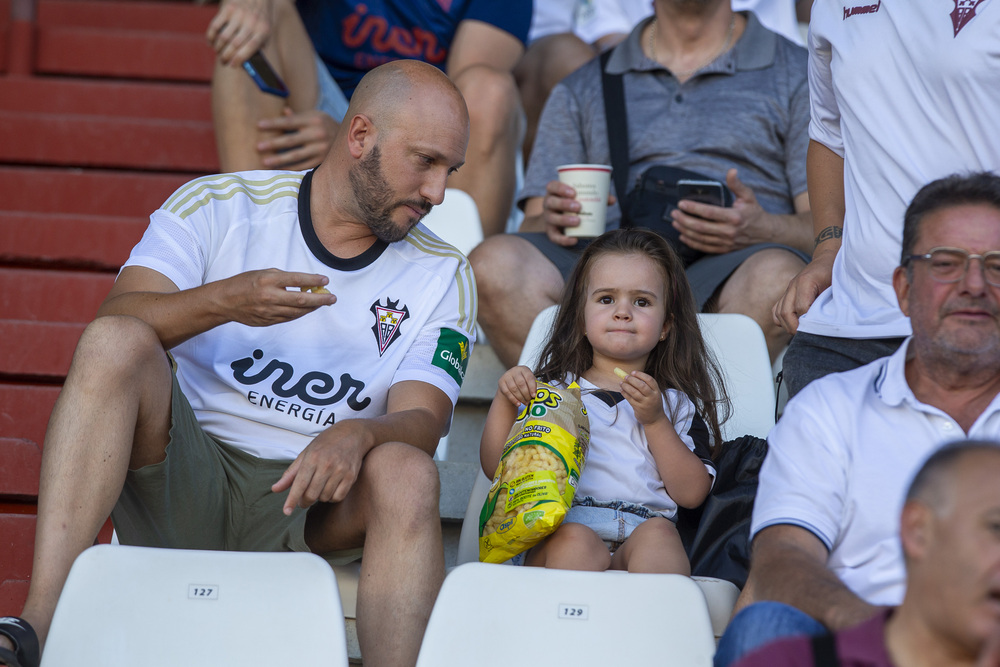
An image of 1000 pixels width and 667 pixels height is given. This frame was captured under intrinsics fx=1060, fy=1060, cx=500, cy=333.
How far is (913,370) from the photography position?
1.63m

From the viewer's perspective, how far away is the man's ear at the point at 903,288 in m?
1.63

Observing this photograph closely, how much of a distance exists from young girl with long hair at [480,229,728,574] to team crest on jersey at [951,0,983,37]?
2.39ft

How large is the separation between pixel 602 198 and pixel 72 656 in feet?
5.60

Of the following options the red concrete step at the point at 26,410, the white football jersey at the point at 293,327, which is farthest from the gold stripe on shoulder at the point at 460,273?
the red concrete step at the point at 26,410

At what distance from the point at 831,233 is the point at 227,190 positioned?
1.27 meters

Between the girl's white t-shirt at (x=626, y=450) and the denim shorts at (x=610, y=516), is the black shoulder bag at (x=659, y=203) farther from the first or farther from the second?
the denim shorts at (x=610, y=516)

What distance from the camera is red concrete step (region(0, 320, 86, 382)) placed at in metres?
2.87

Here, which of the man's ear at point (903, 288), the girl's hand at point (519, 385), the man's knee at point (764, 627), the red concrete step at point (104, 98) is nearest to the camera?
the man's knee at point (764, 627)

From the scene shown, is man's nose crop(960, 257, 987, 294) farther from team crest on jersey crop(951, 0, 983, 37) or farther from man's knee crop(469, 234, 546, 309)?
man's knee crop(469, 234, 546, 309)

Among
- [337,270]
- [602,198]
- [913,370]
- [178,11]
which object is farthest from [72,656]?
[178,11]

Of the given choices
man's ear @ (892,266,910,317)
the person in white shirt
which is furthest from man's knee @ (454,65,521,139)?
man's ear @ (892,266,910,317)

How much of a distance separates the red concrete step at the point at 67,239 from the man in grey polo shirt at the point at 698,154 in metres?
1.16

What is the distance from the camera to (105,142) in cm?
370

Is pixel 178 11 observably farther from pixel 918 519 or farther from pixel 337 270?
pixel 918 519
